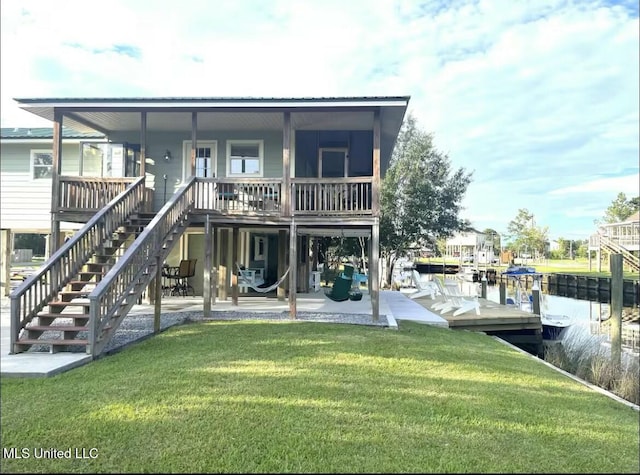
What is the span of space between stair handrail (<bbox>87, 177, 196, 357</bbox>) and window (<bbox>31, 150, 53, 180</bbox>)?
5948mm

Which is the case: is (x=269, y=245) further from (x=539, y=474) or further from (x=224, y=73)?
(x=539, y=474)

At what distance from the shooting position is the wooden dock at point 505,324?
10117 mm

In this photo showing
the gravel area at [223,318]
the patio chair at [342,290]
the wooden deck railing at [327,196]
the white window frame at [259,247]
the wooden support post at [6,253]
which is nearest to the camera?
the gravel area at [223,318]

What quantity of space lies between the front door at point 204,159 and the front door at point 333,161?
3051 mm

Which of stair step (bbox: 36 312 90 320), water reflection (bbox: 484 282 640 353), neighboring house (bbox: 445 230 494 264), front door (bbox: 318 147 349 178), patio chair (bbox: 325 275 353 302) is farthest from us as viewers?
neighboring house (bbox: 445 230 494 264)

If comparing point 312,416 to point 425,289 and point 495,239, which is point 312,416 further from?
point 495,239

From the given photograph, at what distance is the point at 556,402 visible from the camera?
14.6 feet

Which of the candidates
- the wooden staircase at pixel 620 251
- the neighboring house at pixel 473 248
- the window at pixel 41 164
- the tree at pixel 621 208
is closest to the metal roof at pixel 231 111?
the window at pixel 41 164

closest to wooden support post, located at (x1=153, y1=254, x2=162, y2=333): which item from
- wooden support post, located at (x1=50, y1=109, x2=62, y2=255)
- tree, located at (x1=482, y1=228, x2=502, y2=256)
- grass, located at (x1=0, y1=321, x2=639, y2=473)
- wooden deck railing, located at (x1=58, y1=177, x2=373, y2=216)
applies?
grass, located at (x1=0, y1=321, x2=639, y2=473)

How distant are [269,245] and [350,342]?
7.75 metres

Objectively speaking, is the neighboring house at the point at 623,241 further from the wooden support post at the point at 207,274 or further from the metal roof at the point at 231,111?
the wooden support post at the point at 207,274

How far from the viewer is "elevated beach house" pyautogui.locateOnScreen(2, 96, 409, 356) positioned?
6.69m

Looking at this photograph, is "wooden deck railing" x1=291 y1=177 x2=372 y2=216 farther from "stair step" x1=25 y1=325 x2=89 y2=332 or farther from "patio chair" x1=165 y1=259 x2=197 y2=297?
"stair step" x1=25 y1=325 x2=89 y2=332

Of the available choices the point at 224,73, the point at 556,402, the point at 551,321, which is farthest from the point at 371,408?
the point at 224,73
